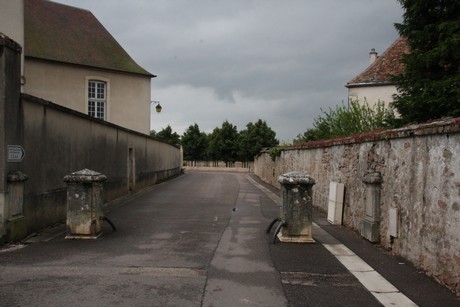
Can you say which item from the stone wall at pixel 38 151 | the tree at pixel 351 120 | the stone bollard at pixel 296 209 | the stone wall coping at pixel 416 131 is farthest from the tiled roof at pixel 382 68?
the stone bollard at pixel 296 209

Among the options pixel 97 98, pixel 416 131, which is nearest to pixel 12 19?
pixel 97 98

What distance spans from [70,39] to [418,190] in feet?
85.4

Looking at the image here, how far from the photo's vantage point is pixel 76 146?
1123cm

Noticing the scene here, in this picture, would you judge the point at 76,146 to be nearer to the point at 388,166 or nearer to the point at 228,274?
the point at 228,274

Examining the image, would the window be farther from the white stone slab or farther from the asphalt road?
the white stone slab

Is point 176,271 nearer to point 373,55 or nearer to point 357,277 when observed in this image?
point 357,277

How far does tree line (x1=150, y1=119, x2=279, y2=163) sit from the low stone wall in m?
47.8

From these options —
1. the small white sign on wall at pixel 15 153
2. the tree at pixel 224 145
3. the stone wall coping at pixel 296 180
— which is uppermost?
the tree at pixel 224 145

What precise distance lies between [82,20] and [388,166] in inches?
1104

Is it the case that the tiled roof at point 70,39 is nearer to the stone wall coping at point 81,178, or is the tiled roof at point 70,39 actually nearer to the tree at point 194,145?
the stone wall coping at point 81,178

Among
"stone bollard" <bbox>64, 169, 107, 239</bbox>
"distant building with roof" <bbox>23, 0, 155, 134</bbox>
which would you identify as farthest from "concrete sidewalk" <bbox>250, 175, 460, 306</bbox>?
"distant building with roof" <bbox>23, 0, 155, 134</bbox>

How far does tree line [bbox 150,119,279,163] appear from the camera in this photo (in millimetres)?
59188

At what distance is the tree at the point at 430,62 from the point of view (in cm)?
1254

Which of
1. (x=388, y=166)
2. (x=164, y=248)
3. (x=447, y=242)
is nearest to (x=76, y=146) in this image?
(x=164, y=248)
